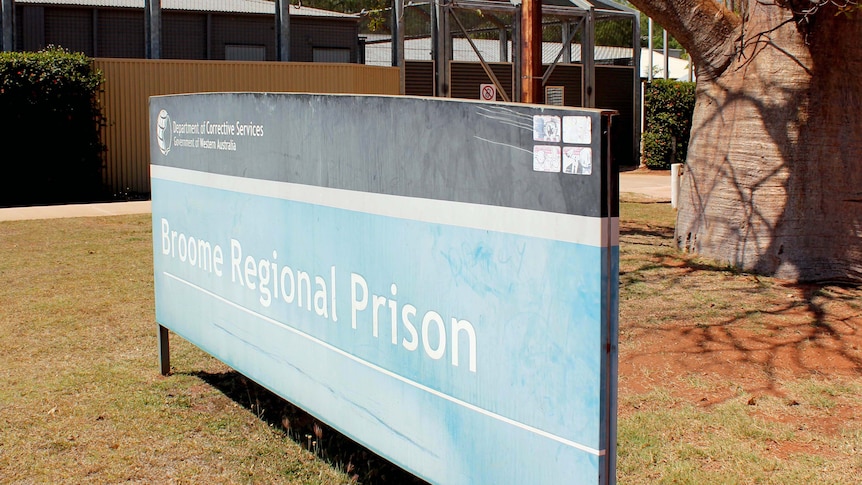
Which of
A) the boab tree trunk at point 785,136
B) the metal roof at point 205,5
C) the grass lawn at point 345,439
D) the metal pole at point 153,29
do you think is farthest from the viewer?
the metal roof at point 205,5

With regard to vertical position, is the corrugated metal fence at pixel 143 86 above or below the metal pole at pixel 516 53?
below

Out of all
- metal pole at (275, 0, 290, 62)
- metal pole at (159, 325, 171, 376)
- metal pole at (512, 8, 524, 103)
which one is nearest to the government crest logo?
metal pole at (159, 325, 171, 376)

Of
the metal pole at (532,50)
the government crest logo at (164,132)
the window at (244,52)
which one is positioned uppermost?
the window at (244,52)

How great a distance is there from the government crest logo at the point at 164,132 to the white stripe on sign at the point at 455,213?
36.4 inches

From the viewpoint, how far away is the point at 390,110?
3457 mm

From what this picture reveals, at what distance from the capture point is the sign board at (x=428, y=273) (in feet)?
8.77

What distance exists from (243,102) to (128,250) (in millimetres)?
7125

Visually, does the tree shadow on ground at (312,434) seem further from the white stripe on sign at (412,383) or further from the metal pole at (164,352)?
the white stripe on sign at (412,383)

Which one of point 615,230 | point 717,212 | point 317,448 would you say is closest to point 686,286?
point 717,212

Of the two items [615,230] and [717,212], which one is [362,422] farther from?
[717,212]

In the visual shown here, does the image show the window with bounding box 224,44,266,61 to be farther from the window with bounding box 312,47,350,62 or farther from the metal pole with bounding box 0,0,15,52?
the metal pole with bounding box 0,0,15,52

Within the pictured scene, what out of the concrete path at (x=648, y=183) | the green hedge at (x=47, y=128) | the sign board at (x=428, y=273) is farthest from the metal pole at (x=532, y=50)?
the green hedge at (x=47, y=128)

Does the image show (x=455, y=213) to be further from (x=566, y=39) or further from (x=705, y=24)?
(x=566, y=39)

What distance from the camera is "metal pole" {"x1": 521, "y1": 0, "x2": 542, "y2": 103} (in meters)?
8.60
